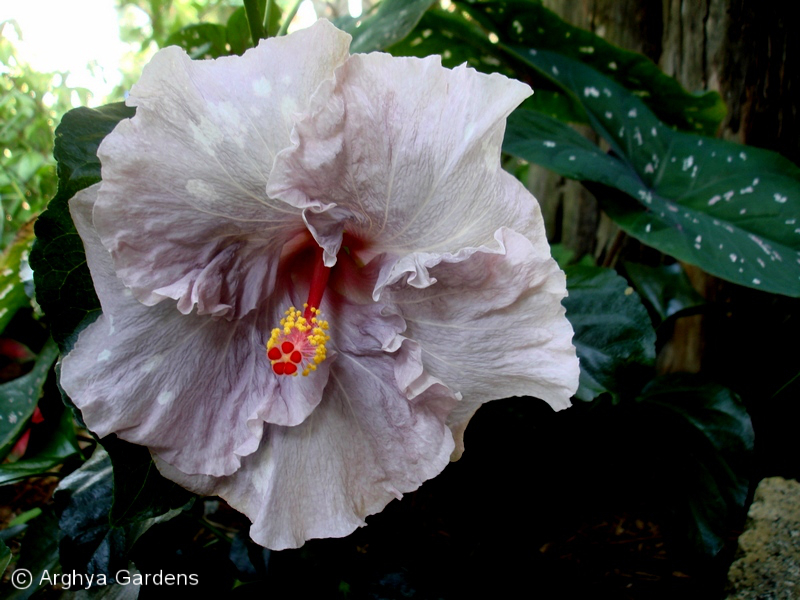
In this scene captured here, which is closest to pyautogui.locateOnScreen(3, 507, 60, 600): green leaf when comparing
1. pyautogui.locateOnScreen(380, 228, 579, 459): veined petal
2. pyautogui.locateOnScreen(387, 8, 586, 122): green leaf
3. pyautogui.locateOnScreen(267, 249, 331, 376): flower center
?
pyautogui.locateOnScreen(267, 249, 331, 376): flower center

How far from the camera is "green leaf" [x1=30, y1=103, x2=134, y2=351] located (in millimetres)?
677

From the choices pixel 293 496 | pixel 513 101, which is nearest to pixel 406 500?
pixel 293 496

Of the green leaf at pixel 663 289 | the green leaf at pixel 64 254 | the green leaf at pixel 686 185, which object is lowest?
the green leaf at pixel 663 289

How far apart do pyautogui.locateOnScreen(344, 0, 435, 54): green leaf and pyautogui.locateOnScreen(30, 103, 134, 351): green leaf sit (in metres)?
0.51

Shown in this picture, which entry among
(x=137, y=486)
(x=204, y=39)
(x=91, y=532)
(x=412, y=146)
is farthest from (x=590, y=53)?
(x=91, y=532)

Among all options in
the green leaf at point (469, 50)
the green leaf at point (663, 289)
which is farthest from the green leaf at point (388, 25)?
the green leaf at point (663, 289)

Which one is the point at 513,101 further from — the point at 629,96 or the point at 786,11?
the point at 786,11

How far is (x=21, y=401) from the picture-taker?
0.97 meters

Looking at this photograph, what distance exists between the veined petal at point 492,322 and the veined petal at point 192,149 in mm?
199

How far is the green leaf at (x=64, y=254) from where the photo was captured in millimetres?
677

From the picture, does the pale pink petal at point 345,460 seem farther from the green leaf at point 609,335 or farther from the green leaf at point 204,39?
the green leaf at point 204,39

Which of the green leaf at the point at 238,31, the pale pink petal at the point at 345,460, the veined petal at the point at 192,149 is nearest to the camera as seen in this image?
the veined petal at the point at 192,149

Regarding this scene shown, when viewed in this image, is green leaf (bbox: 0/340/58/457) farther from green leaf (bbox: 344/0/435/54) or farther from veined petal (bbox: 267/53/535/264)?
green leaf (bbox: 344/0/435/54)

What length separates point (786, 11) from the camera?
1.49 metres
